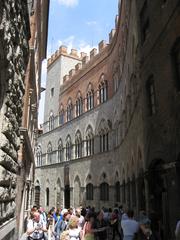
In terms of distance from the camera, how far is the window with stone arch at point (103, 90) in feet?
86.6

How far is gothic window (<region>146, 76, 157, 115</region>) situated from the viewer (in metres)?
10.6

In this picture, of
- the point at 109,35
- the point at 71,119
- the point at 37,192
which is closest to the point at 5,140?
the point at 109,35

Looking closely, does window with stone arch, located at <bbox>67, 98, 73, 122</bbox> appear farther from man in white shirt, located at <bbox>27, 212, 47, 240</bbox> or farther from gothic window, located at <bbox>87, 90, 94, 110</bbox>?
man in white shirt, located at <bbox>27, 212, 47, 240</bbox>

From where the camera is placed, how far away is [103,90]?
26875mm

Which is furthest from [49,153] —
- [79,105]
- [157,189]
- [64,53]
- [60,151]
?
[157,189]

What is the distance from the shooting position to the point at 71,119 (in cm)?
3219

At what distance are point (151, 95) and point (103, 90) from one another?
52.5ft

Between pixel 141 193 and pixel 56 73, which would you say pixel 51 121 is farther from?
pixel 141 193

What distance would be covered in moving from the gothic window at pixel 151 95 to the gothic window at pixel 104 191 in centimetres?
1399

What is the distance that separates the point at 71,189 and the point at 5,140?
86.2ft

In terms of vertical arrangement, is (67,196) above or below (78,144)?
below

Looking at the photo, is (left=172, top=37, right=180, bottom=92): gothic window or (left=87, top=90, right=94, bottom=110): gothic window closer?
(left=172, top=37, right=180, bottom=92): gothic window

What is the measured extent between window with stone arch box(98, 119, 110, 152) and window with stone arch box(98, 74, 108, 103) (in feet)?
6.61

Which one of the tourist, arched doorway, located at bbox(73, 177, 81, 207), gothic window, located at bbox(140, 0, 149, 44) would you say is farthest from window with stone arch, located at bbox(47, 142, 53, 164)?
the tourist
